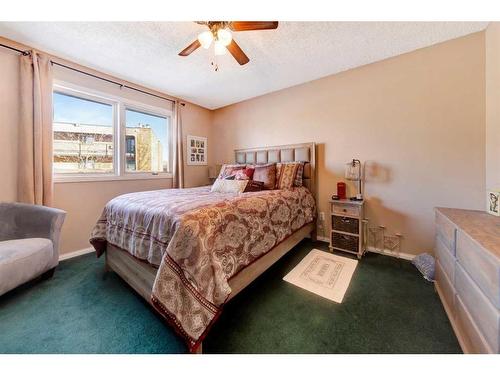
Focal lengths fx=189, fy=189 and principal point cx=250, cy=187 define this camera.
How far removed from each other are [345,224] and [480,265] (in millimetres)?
1465

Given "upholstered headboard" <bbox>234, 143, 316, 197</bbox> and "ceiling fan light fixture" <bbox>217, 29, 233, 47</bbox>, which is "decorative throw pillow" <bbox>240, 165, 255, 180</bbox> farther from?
"ceiling fan light fixture" <bbox>217, 29, 233, 47</bbox>

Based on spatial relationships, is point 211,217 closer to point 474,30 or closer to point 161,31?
point 161,31

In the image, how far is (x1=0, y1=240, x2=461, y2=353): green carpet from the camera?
3.77ft

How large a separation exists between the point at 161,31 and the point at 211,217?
76.3 inches

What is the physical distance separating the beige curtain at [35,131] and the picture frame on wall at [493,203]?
4.23m

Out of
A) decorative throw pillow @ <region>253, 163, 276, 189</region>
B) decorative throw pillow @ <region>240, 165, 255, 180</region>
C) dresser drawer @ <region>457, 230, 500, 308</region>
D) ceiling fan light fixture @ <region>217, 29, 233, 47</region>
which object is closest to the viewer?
dresser drawer @ <region>457, 230, 500, 308</region>

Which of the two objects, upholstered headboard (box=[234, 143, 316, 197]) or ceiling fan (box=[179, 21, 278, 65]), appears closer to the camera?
ceiling fan (box=[179, 21, 278, 65])

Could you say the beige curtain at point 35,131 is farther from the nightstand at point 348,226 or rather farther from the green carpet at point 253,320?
the nightstand at point 348,226

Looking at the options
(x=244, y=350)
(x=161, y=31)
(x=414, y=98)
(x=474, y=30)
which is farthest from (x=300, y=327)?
(x=474, y=30)

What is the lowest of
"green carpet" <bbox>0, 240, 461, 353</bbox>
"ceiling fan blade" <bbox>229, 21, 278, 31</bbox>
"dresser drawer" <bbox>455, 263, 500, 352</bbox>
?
"green carpet" <bbox>0, 240, 461, 353</bbox>

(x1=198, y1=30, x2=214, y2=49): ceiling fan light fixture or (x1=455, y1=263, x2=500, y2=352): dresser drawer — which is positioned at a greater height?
(x1=198, y1=30, x2=214, y2=49): ceiling fan light fixture

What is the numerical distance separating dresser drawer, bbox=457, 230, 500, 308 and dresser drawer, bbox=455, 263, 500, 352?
35 mm

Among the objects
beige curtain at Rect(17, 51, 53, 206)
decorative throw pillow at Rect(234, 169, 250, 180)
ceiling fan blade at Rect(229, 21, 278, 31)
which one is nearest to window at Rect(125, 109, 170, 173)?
beige curtain at Rect(17, 51, 53, 206)

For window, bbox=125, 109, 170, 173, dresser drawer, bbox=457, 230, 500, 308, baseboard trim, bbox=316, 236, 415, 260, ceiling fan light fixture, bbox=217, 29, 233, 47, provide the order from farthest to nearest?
window, bbox=125, 109, 170, 173 < baseboard trim, bbox=316, 236, 415, 260 < ceiling fan light fixture, bbox=217, 29, 233, 47 < dresser drawer, bbox=457, 230, 500, 308
